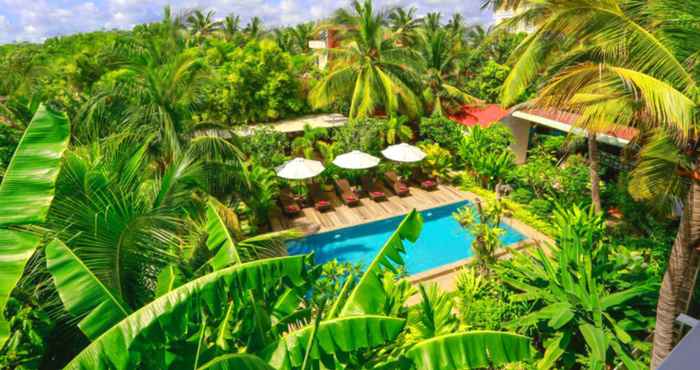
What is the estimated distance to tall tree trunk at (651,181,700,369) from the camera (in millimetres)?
5383

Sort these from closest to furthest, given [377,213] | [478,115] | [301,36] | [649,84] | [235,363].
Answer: [235,363] < [649,84] < [377,213] < [478,115] < [301,36]

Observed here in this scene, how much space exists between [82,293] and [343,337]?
2.20 m

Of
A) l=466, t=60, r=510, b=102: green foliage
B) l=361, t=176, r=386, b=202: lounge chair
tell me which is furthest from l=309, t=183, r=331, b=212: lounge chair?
l=466, t=60, r=510, b=102: green foliage

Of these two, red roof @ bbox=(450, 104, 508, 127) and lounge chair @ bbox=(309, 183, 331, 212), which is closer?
lounge chair @ bbox=(309, 183, 331, 212)

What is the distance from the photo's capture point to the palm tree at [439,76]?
2184 centimetres

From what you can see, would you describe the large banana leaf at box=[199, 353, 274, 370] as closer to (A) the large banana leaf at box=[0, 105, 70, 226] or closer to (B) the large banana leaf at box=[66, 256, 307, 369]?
(B) the large banana leaf at box=[66, 256, 307, 369]

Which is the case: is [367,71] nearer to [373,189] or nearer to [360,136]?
[360,136]

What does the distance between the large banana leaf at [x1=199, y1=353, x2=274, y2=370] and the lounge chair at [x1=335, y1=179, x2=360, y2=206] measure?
12.9 meters

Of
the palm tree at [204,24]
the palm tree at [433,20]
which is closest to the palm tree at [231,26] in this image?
the palm tree at [204,24]

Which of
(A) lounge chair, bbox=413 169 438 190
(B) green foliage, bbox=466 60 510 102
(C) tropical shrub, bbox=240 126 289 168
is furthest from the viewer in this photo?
(B) green foliage, bbox=466 60 510 102

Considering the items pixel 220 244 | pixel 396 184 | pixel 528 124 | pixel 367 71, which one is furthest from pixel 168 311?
pixel 528 124

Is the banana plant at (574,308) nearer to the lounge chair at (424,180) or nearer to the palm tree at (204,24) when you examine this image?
the lounge chair at (424,180)

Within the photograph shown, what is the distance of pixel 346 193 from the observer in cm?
1606

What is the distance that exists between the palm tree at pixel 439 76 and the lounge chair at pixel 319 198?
8.87 m
